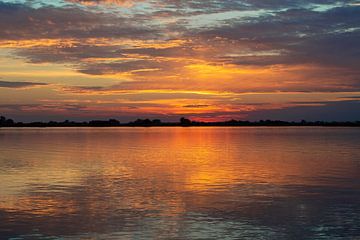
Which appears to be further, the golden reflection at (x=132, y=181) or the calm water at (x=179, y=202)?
the golden reflection at (x=132, y=181)

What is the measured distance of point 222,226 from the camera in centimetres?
1766

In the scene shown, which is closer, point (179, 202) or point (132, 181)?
point (179, 202)

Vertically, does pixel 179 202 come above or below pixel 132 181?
below

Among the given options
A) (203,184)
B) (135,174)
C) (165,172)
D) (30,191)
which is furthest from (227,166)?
(30,191)

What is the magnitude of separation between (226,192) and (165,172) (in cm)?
1071

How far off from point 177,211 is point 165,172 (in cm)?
1526

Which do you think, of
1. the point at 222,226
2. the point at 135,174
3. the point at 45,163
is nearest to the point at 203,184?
the point at 135,174

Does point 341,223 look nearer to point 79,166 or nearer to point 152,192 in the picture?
point 152,192

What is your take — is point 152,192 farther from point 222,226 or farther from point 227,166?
point 227,166

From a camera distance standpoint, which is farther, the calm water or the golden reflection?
the golden reflection

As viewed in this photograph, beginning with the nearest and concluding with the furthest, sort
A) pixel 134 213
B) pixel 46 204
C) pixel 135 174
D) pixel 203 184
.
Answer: pixel 134 213 < pixel 46 204 < pixel 203 184 < pixel 135 174

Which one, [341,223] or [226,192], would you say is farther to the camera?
[226,192]

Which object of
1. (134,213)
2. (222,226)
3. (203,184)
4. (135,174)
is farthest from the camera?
(135,174)

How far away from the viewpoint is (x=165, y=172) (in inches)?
1409
